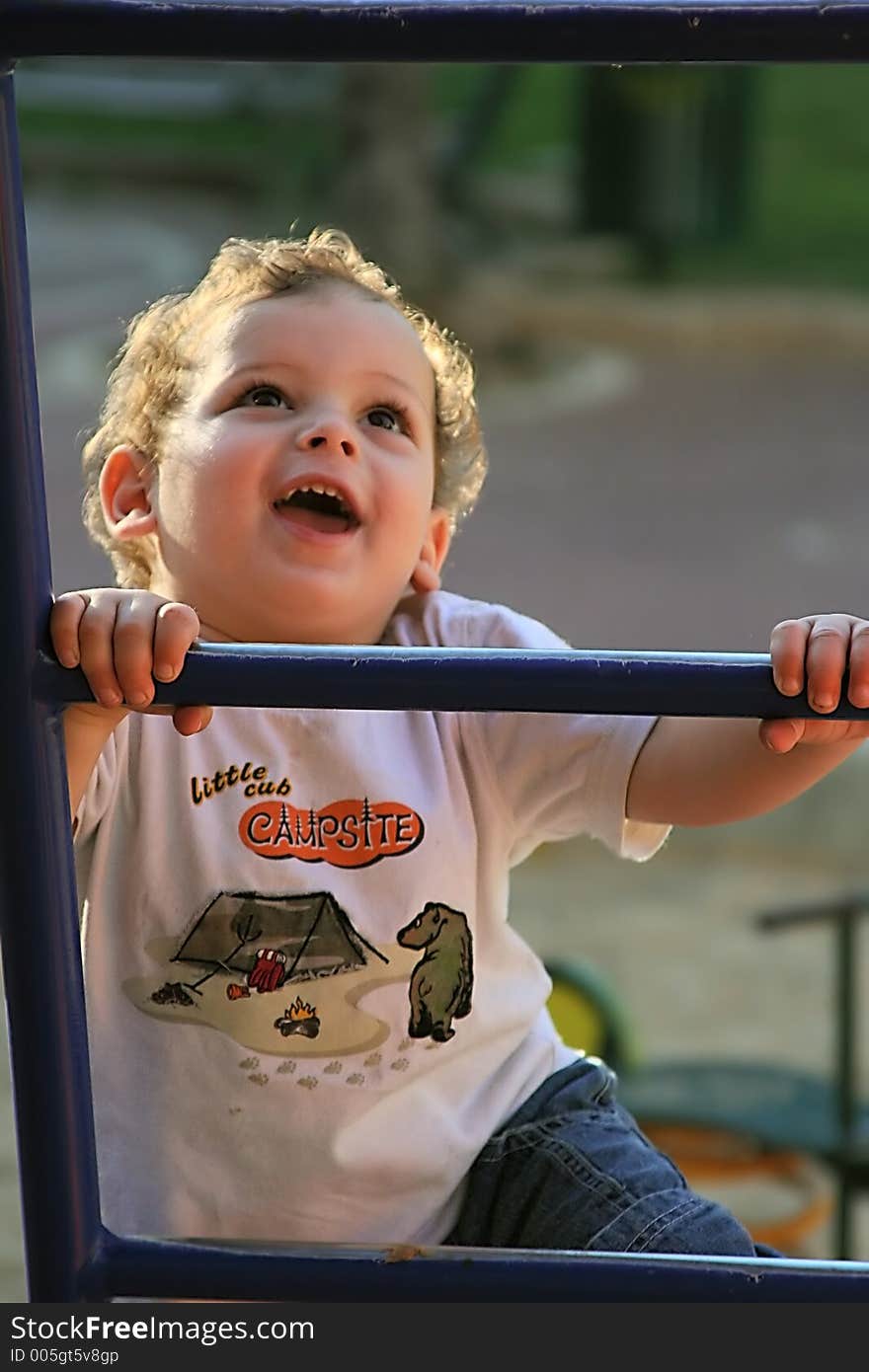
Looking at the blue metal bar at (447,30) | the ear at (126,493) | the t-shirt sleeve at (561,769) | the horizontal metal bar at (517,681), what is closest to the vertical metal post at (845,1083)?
the t-shirt sleeve at (561,769)

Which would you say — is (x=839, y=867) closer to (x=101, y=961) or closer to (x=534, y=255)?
(x=101, y=961)

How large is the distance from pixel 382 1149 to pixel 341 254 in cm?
68

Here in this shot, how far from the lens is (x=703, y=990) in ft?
15.9

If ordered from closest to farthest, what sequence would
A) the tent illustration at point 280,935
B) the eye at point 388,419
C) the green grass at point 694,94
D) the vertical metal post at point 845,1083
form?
the tent illustration at point 280,935 < the eye at point 388,419 < the vertical metal post at point 845,1083 < the green grass at point 694,94

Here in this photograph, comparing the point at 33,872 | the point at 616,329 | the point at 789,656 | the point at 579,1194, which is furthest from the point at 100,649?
the point at 616,329

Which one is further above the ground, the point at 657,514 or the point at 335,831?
the point at 657,514

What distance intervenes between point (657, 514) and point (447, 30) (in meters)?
8.63

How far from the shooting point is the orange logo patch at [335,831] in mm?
1518

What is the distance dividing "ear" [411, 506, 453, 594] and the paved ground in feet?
6.39

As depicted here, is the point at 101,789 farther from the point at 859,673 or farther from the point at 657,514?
the point at 657,514

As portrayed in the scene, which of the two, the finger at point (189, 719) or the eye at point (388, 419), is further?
the eye at point (388, 419)

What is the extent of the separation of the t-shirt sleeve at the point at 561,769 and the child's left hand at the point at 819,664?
33 cm

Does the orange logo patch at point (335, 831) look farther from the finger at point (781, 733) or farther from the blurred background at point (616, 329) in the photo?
the blurred background at point (616, 329)

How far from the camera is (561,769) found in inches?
61.6
